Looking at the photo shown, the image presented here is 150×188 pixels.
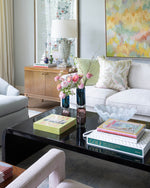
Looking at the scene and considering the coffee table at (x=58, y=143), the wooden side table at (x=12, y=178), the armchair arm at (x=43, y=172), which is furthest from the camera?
the coffee table at (x=58, y=143)

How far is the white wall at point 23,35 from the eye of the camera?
15.4ft

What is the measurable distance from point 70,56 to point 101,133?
113 inches

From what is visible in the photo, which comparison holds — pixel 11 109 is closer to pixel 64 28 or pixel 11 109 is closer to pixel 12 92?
pixel 12 92

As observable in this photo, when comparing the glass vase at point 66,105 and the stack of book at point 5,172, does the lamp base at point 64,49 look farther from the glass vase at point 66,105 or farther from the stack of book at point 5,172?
the stack of book at point 5,172

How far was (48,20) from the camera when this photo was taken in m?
4.46

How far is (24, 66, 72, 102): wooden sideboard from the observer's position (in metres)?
3.88

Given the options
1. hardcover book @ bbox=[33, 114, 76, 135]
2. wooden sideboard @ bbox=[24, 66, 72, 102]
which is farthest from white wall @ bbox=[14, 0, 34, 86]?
hardcover book @ bbox=[33, 114, 76, 135]

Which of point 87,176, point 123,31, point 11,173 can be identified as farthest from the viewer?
point 123,31

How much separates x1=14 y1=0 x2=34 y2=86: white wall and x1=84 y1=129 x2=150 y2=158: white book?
3490 millimetres

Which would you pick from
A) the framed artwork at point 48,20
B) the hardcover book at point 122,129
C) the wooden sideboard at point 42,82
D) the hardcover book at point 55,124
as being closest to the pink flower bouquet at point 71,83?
the hardcover book at point 55,124

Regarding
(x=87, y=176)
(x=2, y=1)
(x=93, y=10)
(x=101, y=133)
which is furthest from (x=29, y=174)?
(x=2, y=1)

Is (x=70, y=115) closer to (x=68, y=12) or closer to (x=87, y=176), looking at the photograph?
(x=87, y=176)

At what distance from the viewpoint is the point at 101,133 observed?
160cm

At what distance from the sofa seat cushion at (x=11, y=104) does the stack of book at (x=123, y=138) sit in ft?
4.08
